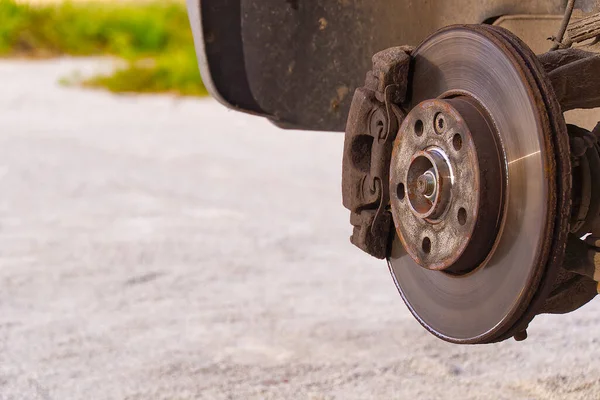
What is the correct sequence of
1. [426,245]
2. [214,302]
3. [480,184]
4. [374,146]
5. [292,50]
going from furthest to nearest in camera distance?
[214,302], [292,50], [374,146], [426,245], [480,184]

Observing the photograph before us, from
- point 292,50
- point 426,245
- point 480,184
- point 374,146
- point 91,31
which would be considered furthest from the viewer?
point 91,31

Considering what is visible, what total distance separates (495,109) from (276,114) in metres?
0.96

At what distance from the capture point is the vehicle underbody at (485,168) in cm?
137

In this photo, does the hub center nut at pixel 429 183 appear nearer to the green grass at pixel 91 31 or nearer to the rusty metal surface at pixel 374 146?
the rusty metal surface at pixel 374 146

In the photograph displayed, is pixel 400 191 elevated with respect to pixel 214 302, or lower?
elevated

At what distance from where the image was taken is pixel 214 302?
2773 mm

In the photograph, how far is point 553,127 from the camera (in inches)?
52.9

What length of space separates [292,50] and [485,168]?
974 mm

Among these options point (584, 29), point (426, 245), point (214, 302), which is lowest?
point (214, 302)

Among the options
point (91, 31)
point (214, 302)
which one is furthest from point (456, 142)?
point (91, 31)

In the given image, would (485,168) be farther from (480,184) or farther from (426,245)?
(426,245)

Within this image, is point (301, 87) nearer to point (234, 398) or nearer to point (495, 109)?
point (234, 398)

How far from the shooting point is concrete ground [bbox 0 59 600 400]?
214 centimetres

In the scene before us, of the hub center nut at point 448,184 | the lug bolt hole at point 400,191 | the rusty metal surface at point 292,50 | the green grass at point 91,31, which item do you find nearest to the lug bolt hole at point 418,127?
the hub center nut at point 448,184
